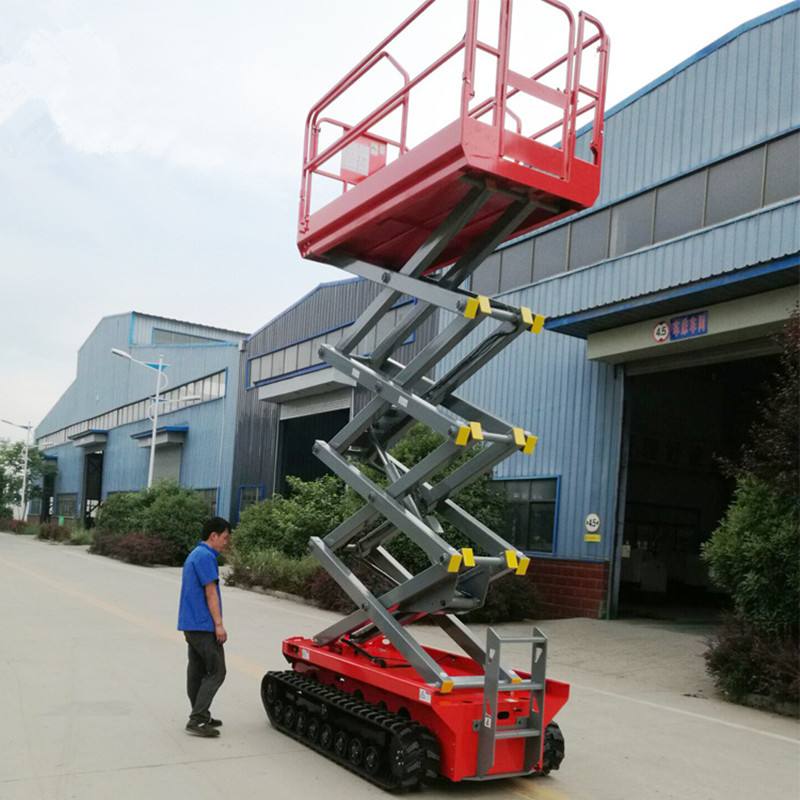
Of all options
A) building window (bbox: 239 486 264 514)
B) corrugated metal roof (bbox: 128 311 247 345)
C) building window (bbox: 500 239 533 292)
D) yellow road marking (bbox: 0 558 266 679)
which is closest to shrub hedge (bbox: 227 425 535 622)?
yellow road marking (bbox: 0 558 266 679)

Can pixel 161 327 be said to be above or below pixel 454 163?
above

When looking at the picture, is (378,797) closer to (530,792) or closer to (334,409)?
(530,792)

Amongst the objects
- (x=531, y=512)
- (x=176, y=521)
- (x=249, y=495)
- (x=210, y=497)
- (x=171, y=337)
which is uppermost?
(x=171, y=337)

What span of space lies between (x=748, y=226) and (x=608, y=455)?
16.7 ft

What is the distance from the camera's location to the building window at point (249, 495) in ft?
111

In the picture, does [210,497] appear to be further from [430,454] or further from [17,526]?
[430,454]

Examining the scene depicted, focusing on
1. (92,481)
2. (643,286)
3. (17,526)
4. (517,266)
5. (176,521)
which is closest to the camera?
(643,286)

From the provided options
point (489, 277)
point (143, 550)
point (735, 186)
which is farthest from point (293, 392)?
point (735, 186)

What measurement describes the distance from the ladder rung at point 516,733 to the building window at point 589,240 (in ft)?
41.5

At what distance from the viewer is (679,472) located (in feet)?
77.0

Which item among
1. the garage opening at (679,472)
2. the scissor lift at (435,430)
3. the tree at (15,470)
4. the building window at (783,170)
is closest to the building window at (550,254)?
the garage opening at (679,472)

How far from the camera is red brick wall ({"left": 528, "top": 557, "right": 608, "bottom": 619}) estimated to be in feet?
55.5

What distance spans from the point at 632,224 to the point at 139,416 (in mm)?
38079

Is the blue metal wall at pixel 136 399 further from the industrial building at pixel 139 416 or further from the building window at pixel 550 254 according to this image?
the building window at pixel 550 254
